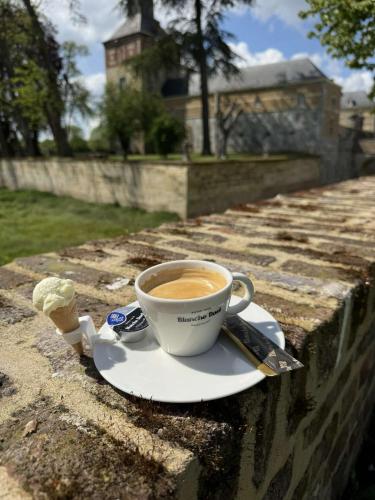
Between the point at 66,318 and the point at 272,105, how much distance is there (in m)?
25.6

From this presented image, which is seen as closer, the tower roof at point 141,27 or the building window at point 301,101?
the building window at point 301,101

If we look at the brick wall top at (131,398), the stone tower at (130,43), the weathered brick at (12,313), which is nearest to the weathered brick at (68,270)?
the brick wall top at (131,398)

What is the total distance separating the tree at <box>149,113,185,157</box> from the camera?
565 inches

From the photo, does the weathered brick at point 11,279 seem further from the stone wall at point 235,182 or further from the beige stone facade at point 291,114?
the beige stone facade at point 291,114

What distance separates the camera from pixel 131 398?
965 millimetres

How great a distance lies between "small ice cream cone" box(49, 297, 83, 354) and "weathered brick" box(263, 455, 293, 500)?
0.96 metres

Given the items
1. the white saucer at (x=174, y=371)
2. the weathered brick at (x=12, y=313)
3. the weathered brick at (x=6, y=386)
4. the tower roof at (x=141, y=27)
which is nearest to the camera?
the white saucer at (x=174, y=371)

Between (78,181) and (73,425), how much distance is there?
13.8 metres

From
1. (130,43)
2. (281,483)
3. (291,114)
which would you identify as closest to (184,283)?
(281,483)

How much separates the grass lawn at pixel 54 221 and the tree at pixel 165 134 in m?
3.95

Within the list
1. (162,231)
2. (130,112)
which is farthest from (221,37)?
(162,231)

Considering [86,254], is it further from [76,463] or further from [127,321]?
[76,463]

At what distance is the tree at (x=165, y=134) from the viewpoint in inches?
565

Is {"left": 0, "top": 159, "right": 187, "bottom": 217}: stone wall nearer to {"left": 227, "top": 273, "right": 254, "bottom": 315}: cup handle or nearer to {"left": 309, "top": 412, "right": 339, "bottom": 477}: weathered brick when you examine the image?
{"left": 309, "top": 412, "right": 339, "bottom": 477}: weathered brick
